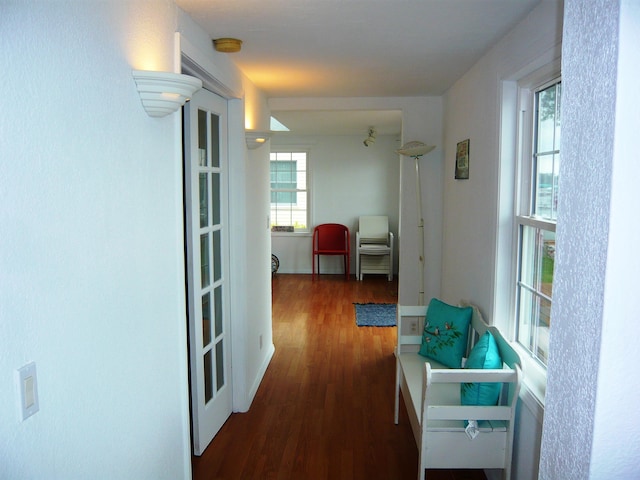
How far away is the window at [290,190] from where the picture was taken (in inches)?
350

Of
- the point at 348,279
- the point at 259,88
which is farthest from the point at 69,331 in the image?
the point at 348,279

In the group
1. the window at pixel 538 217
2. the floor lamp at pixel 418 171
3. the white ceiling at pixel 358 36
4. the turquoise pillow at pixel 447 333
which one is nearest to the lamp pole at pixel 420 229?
the floor lamp at pixel 418 171

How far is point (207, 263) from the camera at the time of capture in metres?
3.05

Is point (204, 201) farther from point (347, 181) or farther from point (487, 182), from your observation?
point (347, 181)

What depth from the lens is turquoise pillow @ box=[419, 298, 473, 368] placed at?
313 centimetres

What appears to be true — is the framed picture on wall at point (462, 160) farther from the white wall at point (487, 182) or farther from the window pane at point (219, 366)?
the window pane at point (219, 366)

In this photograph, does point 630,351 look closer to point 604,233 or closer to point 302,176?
point 604,233

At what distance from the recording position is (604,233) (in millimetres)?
971

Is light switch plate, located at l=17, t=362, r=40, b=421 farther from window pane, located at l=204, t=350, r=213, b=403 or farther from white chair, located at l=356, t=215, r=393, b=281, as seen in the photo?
white chair, located at l=356, t=215, r=393, b=281

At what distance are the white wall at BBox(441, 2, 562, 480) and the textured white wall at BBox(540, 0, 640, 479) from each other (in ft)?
3.59

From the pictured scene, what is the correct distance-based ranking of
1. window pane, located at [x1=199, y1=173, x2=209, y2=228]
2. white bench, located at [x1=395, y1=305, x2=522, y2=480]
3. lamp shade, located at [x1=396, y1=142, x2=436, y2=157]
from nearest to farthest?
white bench, located at [x1=395, y1=305, x2=522, y2=480]
window pane, located at [x1=199, y1=173, x2=209, y2=228]
lamp shade, located at [x1=396, y1=142, x2=436, y2=157]

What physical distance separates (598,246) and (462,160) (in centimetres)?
271

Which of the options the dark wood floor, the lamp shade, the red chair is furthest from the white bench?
the red chair

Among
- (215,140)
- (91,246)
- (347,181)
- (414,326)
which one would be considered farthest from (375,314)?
(91,246)
